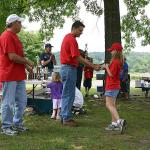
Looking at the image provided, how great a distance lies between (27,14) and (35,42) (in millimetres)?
44470

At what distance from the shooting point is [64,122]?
9758 mm

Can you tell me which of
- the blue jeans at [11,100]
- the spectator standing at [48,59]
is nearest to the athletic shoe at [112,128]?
the blue jeans at [11,100]

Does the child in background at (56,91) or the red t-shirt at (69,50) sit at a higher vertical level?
the red t-shirt at (69,50)

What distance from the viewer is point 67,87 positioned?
9.68 metres

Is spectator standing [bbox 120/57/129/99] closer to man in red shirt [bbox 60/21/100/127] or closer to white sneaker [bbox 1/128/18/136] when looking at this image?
man in red shirt [bbox 60/21/100/127]

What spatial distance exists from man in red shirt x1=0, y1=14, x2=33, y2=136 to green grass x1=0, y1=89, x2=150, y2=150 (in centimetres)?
35

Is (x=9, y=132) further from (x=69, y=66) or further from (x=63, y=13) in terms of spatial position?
(x=63, y=13)

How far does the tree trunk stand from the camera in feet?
55.3

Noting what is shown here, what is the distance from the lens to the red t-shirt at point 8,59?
325 inches

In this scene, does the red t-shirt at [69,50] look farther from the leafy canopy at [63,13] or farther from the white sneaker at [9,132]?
the leafy canopy at [63,13]

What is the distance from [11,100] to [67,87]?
62.9 inches

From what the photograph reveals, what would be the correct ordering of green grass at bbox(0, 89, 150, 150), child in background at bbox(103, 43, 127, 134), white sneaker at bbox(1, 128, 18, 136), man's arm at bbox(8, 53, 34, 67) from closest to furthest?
green grass at bbox(0, 89, 150, 150)
man's arm at bbox(8, 53, 34, 67)
white sneaker at bbox(1, 128, 18, 136)
child in background at bbox(103, 43, 127, 134)

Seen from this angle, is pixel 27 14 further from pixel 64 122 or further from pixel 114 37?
pixel 64 122

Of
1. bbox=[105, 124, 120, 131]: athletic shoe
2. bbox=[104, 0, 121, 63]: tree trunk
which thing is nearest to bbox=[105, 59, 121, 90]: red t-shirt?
→ bbox=[105, 124, 120, 131]: athletic shoe
